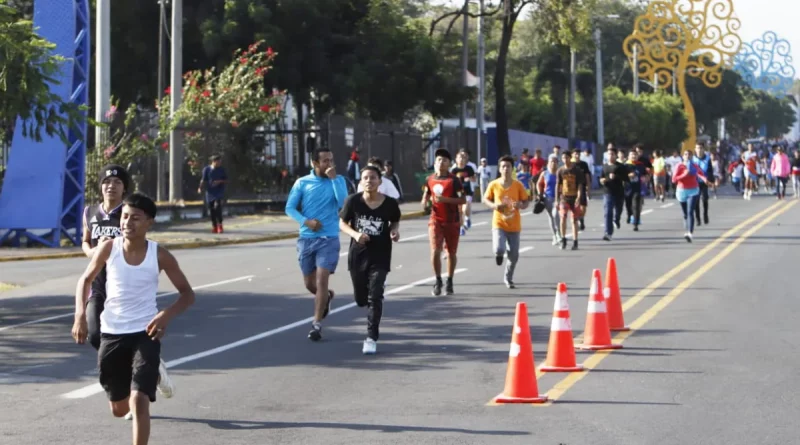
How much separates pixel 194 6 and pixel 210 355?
3655 cm

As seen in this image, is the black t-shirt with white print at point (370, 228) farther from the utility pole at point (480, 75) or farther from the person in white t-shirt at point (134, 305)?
the utility pole at point (480, 75)

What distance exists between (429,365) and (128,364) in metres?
4.06

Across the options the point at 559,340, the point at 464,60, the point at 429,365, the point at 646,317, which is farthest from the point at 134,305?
the point at 464,60

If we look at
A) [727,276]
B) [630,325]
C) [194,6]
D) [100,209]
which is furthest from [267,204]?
[100,209]

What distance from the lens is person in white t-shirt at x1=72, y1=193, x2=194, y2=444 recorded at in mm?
7430

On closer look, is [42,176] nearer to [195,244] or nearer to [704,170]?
[195,244]

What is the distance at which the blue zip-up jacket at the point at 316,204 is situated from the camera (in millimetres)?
12891

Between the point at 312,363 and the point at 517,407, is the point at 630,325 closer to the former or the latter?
the point at 312,363

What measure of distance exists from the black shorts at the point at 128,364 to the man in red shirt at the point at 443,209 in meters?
9.11

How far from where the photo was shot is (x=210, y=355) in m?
12.1

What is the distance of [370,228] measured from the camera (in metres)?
12.4

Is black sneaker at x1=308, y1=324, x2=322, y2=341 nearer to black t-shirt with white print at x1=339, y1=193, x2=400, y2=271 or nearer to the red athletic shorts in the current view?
black t-shirt with white print at x1=339, y1=193, x2=400, y2=271

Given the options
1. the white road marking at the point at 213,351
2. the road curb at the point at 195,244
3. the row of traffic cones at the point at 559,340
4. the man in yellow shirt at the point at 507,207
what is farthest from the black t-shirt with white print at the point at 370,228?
the road curb at the point at 195,244

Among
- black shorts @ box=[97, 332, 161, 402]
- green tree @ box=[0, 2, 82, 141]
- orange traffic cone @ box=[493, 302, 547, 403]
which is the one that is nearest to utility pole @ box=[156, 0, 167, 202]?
green tree @ box=[0, 2, 82, 141]
